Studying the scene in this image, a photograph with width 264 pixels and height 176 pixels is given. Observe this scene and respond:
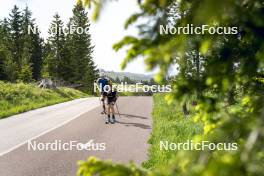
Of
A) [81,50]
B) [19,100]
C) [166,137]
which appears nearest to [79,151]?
[166,137]

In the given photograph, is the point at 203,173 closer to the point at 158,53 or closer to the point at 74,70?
the point at 158,53

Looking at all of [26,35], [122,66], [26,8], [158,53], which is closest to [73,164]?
[122,66]

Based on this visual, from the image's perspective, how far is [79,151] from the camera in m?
11.2

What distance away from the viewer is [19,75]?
66312mm

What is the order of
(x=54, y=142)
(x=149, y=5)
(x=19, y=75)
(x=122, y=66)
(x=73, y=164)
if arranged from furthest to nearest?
1. (x=19, y=75)
2. (x=54, y=142)
3. (x=73, y=164)
4. (x=122, y=66)
5. (x=149, y=5)

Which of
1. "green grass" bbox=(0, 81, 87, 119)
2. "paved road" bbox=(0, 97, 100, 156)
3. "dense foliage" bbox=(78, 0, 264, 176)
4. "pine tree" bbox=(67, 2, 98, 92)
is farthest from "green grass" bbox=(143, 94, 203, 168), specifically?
"pine tree" bbox=(67, 2, 98, 92)

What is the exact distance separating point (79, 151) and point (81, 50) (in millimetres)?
61125

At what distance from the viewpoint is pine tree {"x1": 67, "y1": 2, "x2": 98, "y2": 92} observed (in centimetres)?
7081

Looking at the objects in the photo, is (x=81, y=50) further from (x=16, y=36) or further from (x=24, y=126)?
(x=24, y=126)

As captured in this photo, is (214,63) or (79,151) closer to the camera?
(214,63)

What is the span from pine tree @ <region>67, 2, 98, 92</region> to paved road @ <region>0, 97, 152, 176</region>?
53642 mm

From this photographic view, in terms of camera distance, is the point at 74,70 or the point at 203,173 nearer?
the point at 203,173

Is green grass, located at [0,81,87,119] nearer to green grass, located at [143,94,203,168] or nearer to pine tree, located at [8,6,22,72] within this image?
green grass, located at [143,94,203,168]

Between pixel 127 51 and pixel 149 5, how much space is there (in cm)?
37
